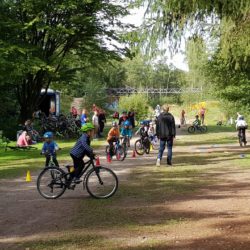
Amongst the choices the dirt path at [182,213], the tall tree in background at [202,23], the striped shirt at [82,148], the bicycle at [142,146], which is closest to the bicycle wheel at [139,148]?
the bicycle at [142,146]

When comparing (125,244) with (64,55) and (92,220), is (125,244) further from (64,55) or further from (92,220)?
(64,55)

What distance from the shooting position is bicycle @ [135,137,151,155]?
18.8 meters

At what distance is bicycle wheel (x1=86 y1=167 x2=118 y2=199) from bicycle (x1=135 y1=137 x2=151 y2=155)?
27.3 feet

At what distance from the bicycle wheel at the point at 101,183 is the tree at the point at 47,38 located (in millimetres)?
15928

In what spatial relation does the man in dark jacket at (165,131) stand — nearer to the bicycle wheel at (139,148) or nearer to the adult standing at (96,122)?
the bicycle wheel at (139,148)

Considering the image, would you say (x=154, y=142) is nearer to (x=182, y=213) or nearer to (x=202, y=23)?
(x=202, y=23)

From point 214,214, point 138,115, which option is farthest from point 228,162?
point 138,115

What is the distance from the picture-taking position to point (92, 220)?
8062 millimetres

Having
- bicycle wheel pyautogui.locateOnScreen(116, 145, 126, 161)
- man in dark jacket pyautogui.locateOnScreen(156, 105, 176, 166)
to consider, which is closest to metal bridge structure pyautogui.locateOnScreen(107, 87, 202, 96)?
bicycle wheel pyautogui.locateOnScreen(116, 145, 126, 161)

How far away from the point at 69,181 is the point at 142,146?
8757 millimetres

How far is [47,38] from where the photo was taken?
3066 centimetres

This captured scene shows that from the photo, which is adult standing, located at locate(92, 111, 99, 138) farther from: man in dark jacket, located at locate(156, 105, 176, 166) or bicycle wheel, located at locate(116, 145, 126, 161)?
man in dark jacket, located at locate(156, 105, 176, 166)

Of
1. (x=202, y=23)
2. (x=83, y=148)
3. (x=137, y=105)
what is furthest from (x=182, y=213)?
(x=137, y=105)

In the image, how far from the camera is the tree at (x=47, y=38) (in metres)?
26.5
